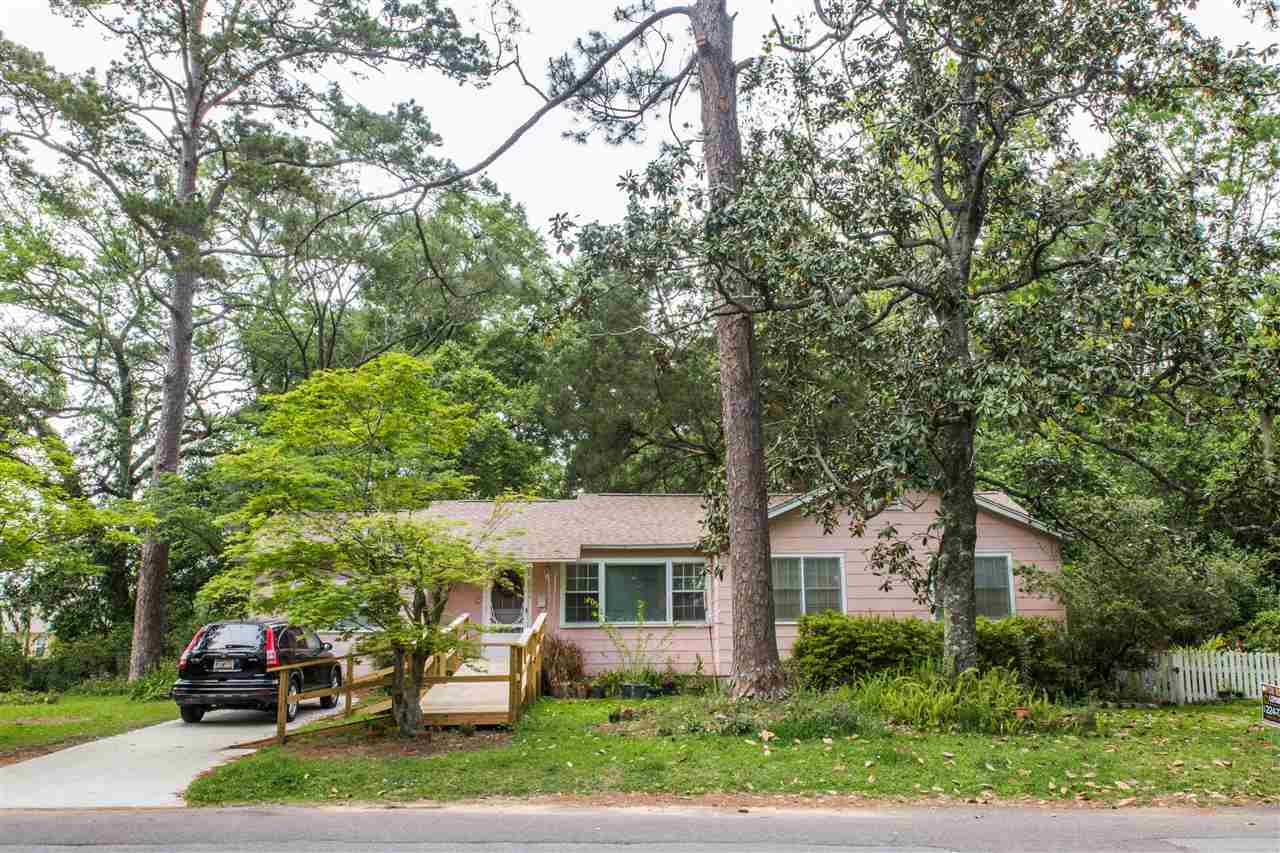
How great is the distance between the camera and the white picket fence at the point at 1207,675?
15.2 metres

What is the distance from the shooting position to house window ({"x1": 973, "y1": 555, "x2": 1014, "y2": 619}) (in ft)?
53.9

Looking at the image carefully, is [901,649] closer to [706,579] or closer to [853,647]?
[853,647]

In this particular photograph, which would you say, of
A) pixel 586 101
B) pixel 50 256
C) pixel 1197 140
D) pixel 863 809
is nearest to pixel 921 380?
pixel 863 809

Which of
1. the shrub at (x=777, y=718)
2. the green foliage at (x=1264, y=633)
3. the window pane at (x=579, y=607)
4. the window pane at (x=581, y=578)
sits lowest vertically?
the shrub at (x=777, y=718)

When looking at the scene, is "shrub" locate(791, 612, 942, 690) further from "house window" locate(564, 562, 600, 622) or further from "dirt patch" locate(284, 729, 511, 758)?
"dirt patch" locate(284, 729, 511, 758)

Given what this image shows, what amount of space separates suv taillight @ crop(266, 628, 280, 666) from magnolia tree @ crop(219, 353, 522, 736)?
2508 millimetres

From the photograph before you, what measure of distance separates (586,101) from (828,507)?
24.0 feet

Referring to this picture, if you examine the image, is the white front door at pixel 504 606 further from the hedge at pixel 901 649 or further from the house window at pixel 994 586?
the house window at pixel 994 586

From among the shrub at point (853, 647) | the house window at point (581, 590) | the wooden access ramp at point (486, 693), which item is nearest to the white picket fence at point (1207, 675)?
the shrub at point (853, 647)

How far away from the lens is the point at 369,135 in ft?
60.5

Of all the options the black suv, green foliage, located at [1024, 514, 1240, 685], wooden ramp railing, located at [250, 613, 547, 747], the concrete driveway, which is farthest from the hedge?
the concrete driveway

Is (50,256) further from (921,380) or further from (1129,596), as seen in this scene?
(1129,596)

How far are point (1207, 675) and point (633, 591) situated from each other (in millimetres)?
10389

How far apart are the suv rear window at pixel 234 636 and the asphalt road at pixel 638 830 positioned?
18.3 feet
